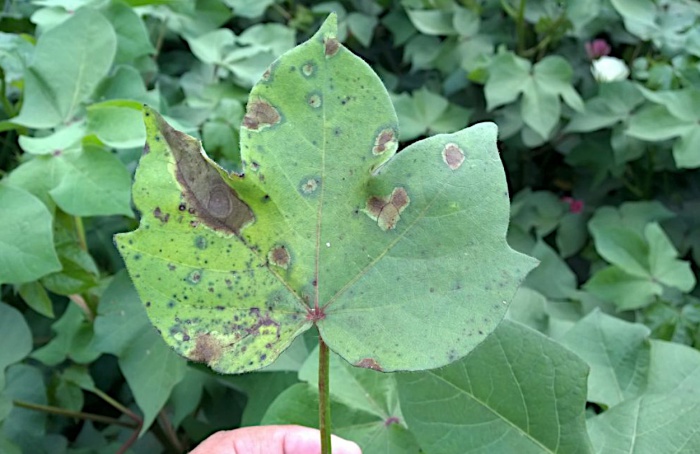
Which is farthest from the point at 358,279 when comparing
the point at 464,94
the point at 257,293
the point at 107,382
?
the point at 464,94

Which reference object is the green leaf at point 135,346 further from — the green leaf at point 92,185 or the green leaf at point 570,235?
the green leaf at point 570,235

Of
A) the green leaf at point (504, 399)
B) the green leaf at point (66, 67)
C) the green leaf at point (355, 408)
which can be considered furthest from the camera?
the green leaf at point (66, 67)

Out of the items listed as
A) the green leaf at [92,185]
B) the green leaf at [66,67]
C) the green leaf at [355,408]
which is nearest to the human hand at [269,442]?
the green leaf at [355,408]

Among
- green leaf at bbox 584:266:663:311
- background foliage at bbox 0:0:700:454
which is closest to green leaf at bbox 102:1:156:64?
background foliage at bbox 0:0:700:454

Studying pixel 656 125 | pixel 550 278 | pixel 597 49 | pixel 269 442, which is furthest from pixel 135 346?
pixel 597 49

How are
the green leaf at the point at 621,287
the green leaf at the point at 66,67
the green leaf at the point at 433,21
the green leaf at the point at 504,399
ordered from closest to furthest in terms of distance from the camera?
1. the green leaf at the point at 504,399
2. the green leaf at the point at 66,67
3. the green leaf at the point at 621,287
4. the green leaf at the point at 433,21

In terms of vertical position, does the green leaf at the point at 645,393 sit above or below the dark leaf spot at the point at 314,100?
below

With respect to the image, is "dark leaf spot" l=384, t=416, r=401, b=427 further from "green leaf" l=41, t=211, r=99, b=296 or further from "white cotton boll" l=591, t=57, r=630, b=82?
"white cotton boll" l=591, t=57, r=630, b=82
